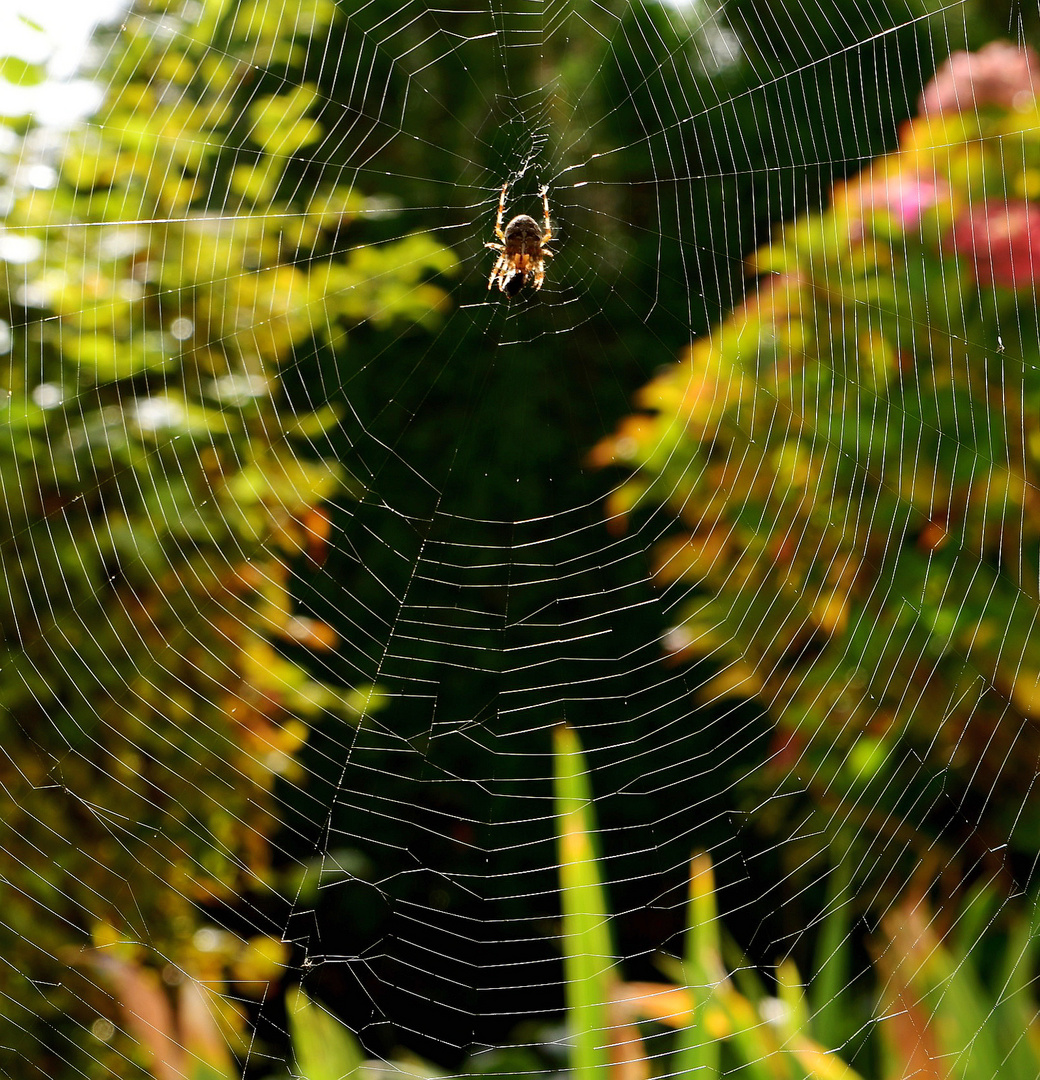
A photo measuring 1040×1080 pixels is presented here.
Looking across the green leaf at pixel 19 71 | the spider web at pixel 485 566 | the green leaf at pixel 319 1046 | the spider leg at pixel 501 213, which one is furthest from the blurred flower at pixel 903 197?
the green leaf at pixel 319 1046

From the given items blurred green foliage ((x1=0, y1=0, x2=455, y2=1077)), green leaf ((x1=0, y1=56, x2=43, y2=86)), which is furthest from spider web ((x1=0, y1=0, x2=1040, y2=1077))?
green leaf ((x1=0, y1=56, x2=43, y2=86))

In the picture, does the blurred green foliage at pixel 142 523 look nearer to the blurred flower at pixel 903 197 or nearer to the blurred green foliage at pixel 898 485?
the blurred green foliage at pixel 898 485

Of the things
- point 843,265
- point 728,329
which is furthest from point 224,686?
point 843,265

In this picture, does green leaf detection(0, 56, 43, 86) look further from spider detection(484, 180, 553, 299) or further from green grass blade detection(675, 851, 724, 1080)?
green grass blade detection(675, 851, 724, 1080)

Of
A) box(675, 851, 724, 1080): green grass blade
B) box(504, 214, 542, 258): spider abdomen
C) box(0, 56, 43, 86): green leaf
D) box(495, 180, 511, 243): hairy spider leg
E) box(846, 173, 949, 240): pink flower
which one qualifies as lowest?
box(675, 851, 724, 1080): green grass blade

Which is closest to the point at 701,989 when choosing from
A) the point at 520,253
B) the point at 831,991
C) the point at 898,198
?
the point at 831,991
